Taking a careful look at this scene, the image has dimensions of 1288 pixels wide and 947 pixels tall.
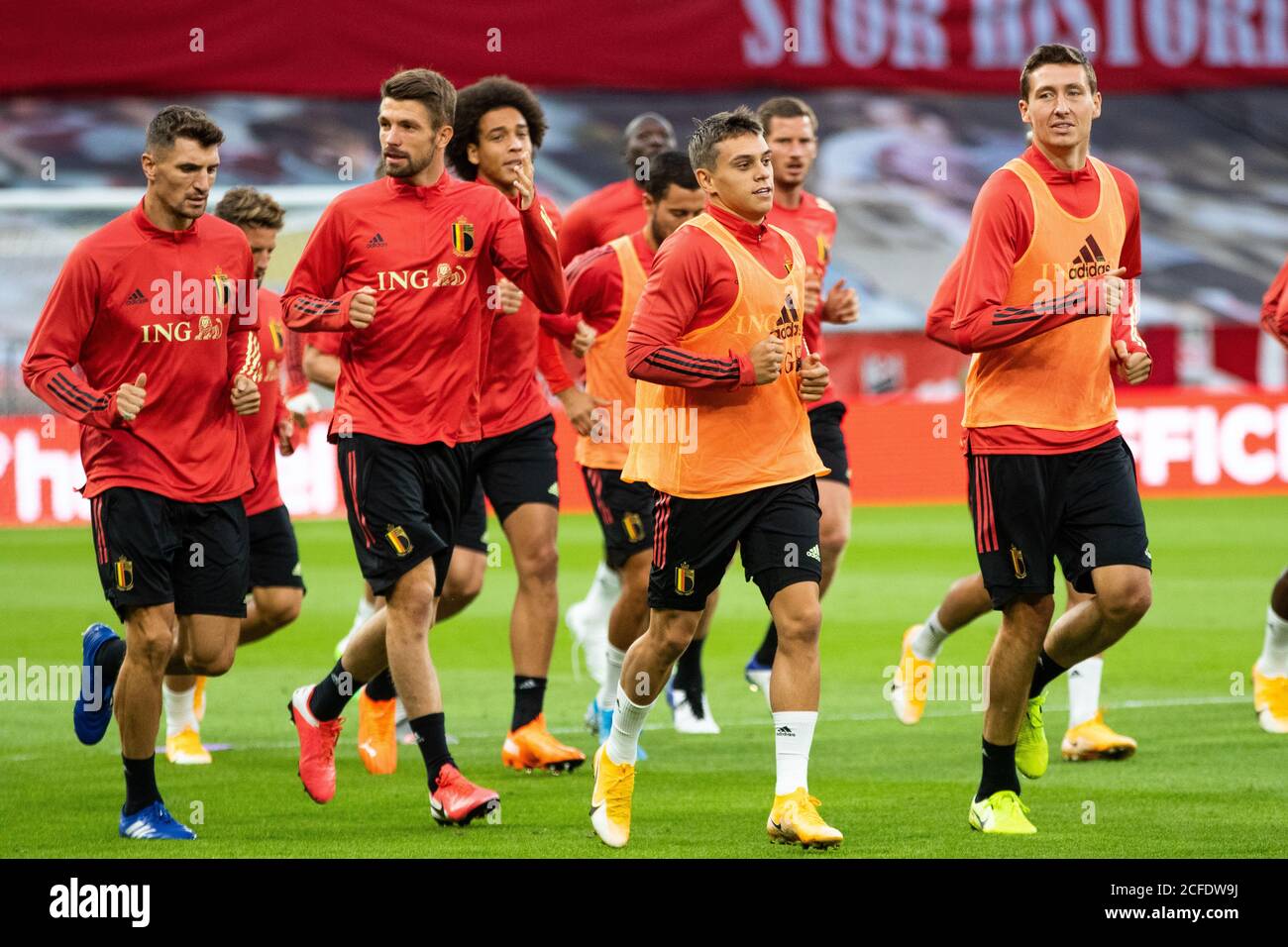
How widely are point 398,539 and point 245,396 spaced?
0.73 metres

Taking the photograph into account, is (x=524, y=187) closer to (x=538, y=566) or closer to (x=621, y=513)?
(x=538, y=566)

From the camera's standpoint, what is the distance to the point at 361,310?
21.9 ft

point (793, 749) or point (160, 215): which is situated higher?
point (160, 215)

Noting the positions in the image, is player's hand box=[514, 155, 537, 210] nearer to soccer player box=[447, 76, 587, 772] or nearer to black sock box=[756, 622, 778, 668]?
soccer player box=[447, 76, 587, 772]

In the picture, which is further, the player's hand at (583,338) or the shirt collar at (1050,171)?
the player's hand at (583,338)

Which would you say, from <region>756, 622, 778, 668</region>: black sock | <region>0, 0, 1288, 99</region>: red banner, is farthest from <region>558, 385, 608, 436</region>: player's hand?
<region>0, 0, 1288, 99</region>: red banner

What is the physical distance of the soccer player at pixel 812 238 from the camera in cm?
905

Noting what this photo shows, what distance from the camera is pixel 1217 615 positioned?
1295cm

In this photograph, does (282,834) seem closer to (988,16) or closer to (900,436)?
(900,436)

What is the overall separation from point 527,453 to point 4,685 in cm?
402

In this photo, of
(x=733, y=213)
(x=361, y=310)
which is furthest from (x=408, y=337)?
(x=733, y=213)

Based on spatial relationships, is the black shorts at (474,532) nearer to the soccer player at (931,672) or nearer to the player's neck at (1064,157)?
the soccer player at (931,672)

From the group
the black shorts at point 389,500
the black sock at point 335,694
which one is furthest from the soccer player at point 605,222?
the black shorts at point 389,500

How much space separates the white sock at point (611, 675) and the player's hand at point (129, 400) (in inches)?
107
